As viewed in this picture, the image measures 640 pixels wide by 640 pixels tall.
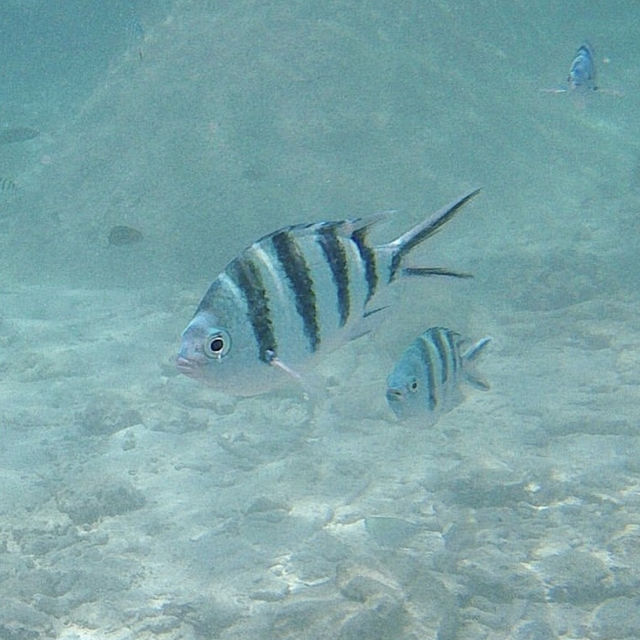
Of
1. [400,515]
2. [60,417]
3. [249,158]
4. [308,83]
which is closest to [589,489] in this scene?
[400,515]

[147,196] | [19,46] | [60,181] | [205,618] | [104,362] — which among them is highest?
[19,46]

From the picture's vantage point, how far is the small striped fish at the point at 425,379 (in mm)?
3980

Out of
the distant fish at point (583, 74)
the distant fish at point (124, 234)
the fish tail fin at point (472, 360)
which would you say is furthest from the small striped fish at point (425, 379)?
the distant fish at point (124, 234)

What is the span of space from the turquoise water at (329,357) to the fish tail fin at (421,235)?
15 cm

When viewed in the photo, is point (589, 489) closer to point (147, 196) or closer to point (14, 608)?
point (14, 608)

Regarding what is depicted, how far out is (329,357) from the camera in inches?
431

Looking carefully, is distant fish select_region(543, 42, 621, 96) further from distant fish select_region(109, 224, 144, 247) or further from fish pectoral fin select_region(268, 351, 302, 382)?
fish pectoral fin select_region(268, 351, 302, 382)

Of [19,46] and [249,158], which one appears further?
[19,46]

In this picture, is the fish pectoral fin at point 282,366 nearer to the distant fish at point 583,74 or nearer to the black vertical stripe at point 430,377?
the black vertical stripe at point 430,377

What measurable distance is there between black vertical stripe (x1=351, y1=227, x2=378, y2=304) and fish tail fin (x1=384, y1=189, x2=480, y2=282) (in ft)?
0.17

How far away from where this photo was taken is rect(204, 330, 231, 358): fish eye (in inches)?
69.3

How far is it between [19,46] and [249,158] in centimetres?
3102

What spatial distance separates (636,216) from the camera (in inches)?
623

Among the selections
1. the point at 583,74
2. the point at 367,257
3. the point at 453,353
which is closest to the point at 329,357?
the point at 583,74
